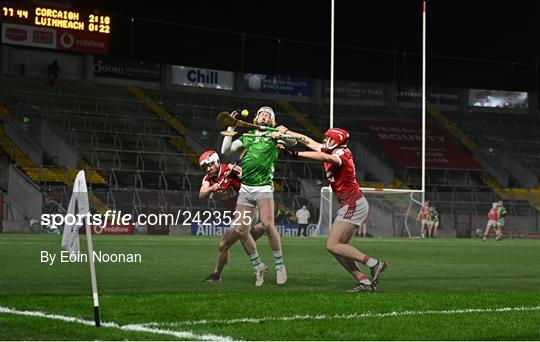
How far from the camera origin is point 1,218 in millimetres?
32594

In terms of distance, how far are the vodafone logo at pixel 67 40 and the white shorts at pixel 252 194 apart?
1254 inches

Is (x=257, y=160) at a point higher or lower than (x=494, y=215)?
higher

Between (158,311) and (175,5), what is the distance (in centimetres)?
4292

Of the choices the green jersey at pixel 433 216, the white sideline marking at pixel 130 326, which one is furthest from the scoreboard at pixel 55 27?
the white sideline marking at pixel 130 326

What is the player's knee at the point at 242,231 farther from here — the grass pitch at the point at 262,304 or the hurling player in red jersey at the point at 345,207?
the hurling player in red jersey at the point at 345,207

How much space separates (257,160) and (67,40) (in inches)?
1270

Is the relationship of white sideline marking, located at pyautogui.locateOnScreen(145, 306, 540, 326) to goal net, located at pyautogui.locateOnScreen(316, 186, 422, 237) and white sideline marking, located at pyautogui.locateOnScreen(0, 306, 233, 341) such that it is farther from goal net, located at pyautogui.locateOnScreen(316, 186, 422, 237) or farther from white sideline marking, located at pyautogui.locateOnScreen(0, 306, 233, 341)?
goal net, located at pyautogui.locateOnScreen(316, 186, 422, 237)

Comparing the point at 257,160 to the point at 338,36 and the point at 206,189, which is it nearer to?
the point at 206,189

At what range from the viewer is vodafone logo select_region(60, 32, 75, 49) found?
4194 cm

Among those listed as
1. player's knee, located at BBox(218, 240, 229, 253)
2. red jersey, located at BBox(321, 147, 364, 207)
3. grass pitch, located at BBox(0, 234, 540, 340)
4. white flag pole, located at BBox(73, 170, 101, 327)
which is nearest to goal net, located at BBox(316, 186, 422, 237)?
grass pitch, located at BBox(0, 234, 540, 340)

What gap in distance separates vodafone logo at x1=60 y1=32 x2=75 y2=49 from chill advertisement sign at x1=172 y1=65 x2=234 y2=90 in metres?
7.34

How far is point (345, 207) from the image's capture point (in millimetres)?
11047

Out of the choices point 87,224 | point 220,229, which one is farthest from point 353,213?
point 220,229


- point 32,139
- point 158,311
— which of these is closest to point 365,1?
point 32,139
